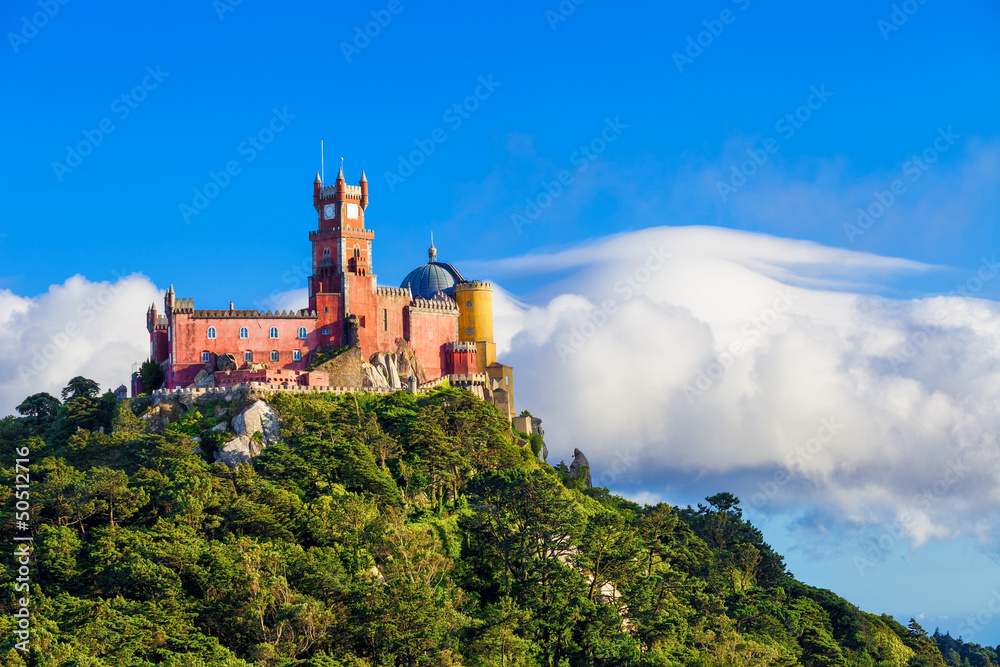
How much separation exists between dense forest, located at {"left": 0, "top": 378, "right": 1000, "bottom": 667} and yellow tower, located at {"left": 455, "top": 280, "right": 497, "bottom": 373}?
12.2m

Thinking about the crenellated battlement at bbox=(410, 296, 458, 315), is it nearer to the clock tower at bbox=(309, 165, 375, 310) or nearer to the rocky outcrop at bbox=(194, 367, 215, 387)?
the clock tower at bbox=(309, 165, 375, 310)

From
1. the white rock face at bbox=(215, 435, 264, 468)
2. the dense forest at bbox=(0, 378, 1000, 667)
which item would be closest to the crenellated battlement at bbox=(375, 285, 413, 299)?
the dense forest at bbox=(0, 378, 1000, 667)

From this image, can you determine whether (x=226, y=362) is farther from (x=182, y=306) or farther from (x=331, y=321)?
(x=331, y=321)

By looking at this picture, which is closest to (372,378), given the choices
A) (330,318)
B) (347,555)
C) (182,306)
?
(330,318)

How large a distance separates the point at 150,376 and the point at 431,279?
31.9m

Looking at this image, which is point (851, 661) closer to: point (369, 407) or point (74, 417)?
point (369, 407)

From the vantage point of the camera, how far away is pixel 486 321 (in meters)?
122

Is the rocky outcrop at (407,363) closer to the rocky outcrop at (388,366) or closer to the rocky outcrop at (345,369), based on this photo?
the rocky outcrop at (388,366)

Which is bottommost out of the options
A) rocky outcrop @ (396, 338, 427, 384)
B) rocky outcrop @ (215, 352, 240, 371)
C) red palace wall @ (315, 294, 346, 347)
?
rocky outcrop @ (215, 352, 240, 371)

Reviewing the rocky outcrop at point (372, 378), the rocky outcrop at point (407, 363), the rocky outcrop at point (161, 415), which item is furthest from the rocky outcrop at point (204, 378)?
the rocky outcrop at point (407, 363)

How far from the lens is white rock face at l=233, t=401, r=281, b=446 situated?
97.1m

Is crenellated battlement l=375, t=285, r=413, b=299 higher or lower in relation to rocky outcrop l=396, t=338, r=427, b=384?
higher

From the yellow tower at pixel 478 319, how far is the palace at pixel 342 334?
102 millimetres

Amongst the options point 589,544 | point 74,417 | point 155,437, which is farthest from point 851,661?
point 74,417
